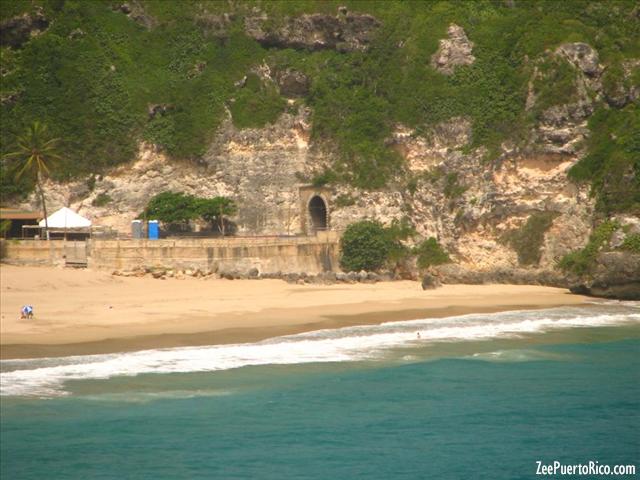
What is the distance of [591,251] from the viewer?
2023 inches

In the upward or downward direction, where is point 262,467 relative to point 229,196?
downward

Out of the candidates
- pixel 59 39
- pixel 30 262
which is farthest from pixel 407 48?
pixel 30 262

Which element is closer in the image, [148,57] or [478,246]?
[478,246]

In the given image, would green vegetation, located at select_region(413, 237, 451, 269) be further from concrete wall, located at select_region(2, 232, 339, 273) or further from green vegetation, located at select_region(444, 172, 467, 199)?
concrete wall, located at select_region(2, 232, 339, 273)

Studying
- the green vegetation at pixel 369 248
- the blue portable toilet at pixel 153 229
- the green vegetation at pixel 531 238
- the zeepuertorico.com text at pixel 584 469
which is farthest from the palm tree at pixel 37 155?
the zeepuertorico.com text at pixel 584 469

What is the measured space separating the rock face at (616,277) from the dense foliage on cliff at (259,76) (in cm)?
969

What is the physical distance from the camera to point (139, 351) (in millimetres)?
36500

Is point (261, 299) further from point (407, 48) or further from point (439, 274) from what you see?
point (407, 48)

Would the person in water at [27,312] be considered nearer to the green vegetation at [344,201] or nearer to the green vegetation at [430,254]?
the green vegetation at [430,254]

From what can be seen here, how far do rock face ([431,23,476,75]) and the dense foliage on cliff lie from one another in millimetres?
442

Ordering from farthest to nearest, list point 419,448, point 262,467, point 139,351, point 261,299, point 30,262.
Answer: point 30,262 → point 261,299 → point 139,351 → point 419,448 → point 262,467

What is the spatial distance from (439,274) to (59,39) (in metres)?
25.1

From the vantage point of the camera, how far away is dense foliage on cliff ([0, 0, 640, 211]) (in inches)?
2377

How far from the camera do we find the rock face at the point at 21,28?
2525 inches
